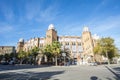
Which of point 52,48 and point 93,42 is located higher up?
point 93,42

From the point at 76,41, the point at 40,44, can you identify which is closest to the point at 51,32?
the point at 40,44

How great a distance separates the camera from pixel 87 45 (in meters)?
118

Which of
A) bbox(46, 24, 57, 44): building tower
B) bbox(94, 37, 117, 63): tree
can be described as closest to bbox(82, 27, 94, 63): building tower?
bbox(46, 24, 57, 44): building tower

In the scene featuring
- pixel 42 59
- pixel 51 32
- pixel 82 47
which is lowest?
pixel 42 59

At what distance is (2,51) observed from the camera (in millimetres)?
170250

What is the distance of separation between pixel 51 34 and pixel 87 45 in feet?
83.4

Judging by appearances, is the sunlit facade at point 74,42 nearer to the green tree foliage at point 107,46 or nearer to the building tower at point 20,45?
the building tower at point 20,45

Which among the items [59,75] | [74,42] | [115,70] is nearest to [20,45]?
[74,42]

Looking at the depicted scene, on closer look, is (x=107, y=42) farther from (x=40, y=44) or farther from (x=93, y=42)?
(x=40, y=44)

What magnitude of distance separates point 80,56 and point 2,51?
86552 millimetres

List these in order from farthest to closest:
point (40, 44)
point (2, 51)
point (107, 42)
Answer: point (2, 51) < point (40, 44) < point (107, 42)

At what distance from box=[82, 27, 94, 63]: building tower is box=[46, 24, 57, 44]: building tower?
820 inches

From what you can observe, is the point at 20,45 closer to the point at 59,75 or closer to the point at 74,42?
the point at 74,42

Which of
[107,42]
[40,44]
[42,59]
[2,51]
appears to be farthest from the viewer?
[2,51]
